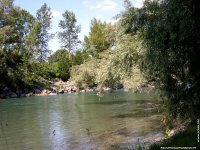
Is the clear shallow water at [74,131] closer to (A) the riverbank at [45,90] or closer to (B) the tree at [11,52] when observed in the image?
(A) the riverbank at [45,90]

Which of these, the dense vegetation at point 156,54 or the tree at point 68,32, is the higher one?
the tree at point 68,32

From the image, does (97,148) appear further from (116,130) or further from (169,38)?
(169,38)

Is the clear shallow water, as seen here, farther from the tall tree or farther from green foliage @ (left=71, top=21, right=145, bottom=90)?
the tall tree

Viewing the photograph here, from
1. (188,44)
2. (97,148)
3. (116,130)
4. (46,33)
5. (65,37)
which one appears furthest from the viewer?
(65,37)

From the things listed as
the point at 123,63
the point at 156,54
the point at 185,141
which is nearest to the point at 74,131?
the point at 123,63

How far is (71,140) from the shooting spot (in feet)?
60.7

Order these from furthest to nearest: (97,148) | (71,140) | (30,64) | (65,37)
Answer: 1. (65,37)
2. (30,64)
3. (71,140)
4. (97,148)

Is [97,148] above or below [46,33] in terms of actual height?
below

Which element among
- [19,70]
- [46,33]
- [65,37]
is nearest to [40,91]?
[19,70]

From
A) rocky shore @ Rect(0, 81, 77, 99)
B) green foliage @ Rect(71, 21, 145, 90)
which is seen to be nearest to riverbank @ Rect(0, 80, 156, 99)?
rocky shore @ Rect(0, 81, 77, 99)

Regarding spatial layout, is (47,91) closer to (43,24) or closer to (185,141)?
(43,24)

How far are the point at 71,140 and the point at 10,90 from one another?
50640mm

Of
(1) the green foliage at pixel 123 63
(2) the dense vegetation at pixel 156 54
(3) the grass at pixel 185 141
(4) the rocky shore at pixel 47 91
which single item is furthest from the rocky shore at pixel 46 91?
(3) the grass at pixel 185 141

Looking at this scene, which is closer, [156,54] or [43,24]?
[156,54]
